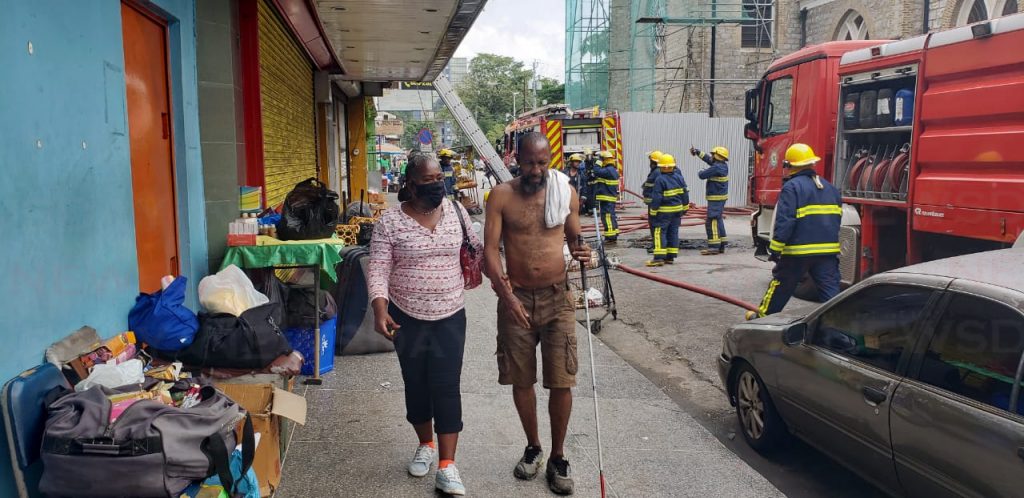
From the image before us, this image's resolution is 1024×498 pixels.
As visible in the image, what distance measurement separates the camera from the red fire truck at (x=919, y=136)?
640 cm

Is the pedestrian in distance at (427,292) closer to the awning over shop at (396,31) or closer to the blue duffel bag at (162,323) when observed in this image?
the blue duffel bag at (162,323)

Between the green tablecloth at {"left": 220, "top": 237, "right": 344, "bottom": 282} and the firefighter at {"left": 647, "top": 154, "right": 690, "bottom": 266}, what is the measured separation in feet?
25.9

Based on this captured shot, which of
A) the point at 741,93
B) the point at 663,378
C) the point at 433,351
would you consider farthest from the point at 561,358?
the point at 741,93

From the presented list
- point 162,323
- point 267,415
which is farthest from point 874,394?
point 162,323

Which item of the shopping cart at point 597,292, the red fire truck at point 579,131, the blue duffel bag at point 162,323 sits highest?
the red fire truck at point 579,131

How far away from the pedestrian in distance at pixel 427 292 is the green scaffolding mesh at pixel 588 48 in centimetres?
2924

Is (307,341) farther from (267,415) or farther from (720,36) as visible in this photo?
(720,36)

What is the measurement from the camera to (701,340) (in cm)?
796

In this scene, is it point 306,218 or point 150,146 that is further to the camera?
point 306,218

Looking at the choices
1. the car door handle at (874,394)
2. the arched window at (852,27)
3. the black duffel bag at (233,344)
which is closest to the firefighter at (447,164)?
the arched window at (852,27)

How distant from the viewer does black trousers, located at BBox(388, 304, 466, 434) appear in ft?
12.8

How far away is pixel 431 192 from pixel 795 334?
232 cm

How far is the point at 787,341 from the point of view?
15.1 feet

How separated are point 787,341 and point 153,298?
363 centimetres
